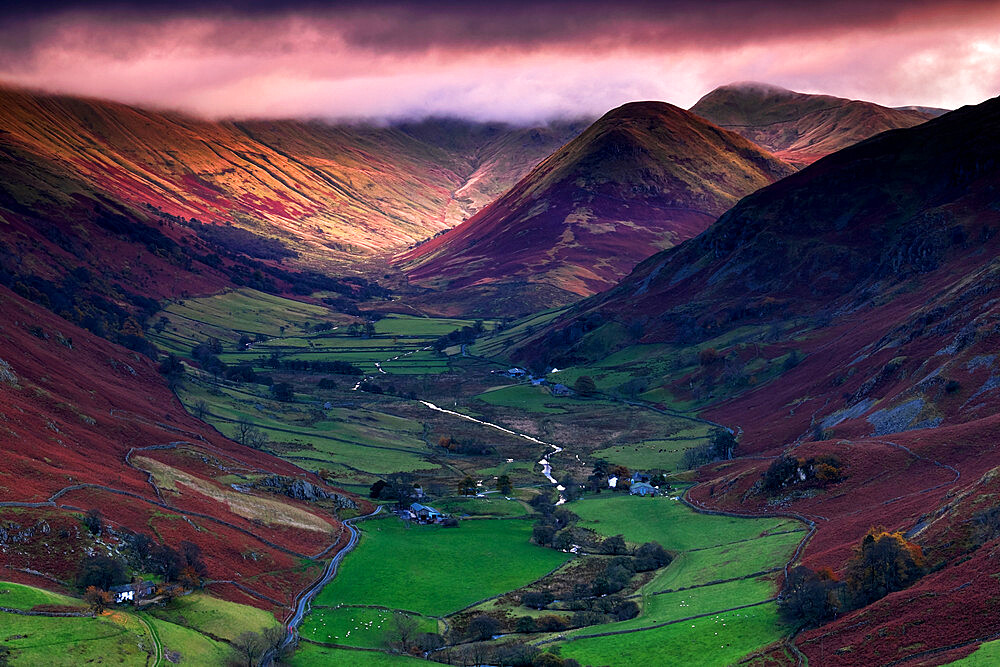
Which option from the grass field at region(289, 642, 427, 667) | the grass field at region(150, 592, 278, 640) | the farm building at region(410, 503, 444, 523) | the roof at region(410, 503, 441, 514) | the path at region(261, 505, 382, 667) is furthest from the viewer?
the roof at region(410, 503, 441, 514)


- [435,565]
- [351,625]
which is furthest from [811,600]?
[435,565]

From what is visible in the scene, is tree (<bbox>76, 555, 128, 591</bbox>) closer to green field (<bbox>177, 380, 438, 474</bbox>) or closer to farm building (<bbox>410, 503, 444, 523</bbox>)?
farm building (<bbox>410, 503, 444, 523</bbox>)

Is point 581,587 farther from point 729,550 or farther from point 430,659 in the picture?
point 430,659

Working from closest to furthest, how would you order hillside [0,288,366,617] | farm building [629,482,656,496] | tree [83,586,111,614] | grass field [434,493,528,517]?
tree [83,586,111,614] < hillside [0,288,366,617] < grass field [434,493,528,517] < farm building [629,482,656,496]

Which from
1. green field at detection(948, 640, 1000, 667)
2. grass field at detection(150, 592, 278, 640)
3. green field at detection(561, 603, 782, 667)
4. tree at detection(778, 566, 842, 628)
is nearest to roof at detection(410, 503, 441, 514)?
grass field at detection(150, 592, 278, 640)

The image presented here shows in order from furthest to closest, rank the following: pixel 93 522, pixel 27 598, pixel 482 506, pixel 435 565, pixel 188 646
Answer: pixel 482 506 → pixel 435 565 → pixel 93 522 → pixel 188 646 → pixel 27 598

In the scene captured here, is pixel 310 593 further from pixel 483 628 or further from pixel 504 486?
pixel 504 486

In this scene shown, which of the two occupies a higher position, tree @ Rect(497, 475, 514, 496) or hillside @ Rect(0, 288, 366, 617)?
hillside @ Rect(0, 288, 366, 617)
